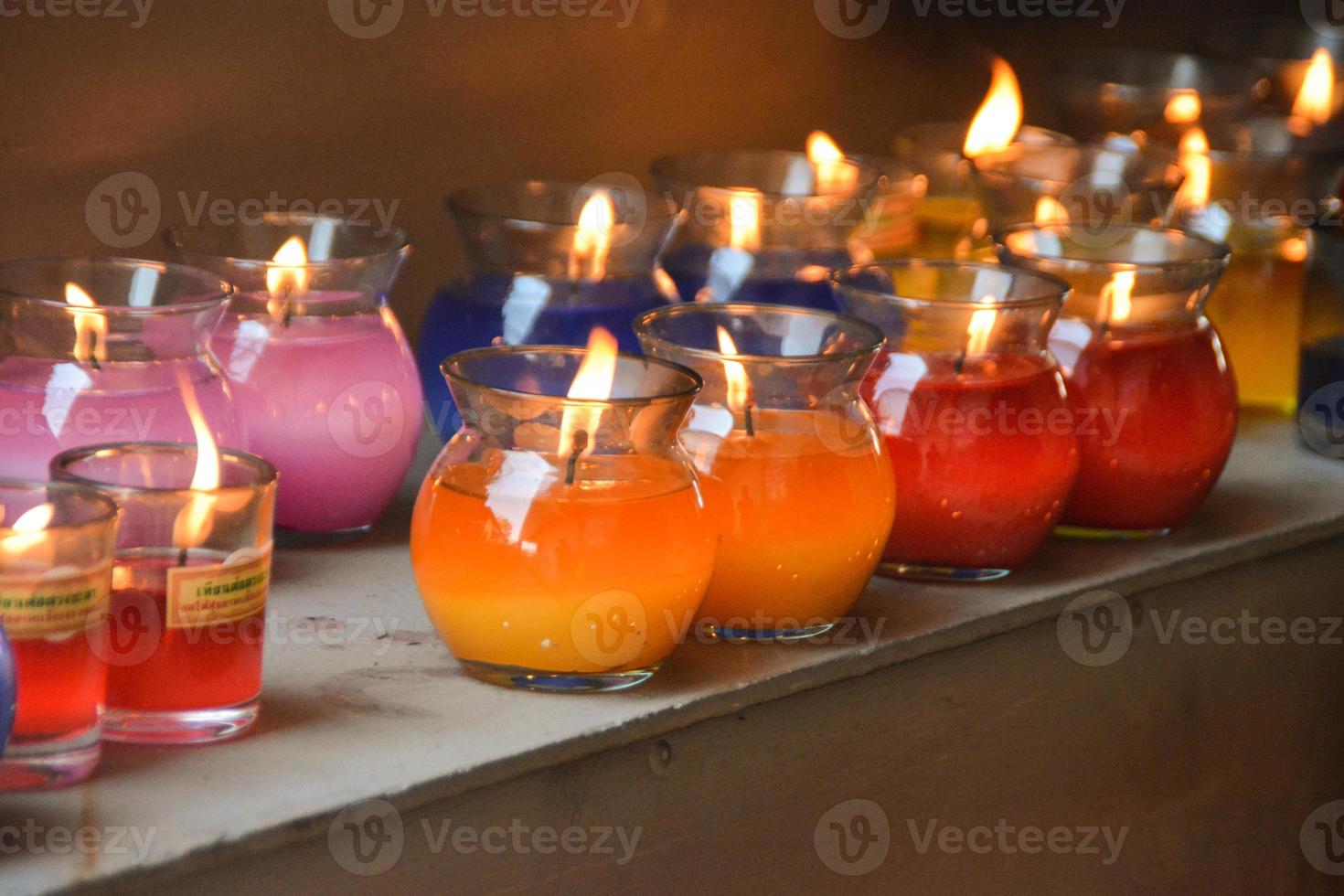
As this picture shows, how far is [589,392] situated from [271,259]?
0.33 metres

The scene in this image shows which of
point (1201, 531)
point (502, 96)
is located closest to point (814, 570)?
point (1201, 531)

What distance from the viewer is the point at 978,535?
3.76ft

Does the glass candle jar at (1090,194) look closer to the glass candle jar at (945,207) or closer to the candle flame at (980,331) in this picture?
the glass candle jar at (945,207)

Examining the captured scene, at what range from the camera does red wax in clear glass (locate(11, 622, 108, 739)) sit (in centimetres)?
79

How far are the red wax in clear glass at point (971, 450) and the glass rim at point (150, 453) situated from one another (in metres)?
0.42

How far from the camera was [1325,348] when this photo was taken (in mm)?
1520

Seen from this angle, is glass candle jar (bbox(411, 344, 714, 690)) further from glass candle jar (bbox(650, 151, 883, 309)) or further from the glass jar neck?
glass candle jar (bbox(650, 151, 883, 309))

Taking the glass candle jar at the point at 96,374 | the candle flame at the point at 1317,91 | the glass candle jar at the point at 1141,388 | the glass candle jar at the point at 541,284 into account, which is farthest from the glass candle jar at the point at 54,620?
the candle flame at the point at 1317,91

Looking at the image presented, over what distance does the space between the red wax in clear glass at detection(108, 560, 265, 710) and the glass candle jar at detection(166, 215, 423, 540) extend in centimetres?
28

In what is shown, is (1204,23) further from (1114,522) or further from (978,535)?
(978,535)

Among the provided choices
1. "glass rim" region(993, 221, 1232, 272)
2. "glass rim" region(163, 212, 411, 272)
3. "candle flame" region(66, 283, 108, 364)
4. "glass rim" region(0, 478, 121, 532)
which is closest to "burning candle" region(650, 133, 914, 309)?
"glass rim" region(993, 221, 1232, 272)

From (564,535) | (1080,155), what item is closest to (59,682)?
(564,535)

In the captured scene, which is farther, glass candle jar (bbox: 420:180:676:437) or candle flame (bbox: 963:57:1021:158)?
candle flame (bbox: 963:57:1021:158)

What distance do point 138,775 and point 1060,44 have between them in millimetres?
1530
